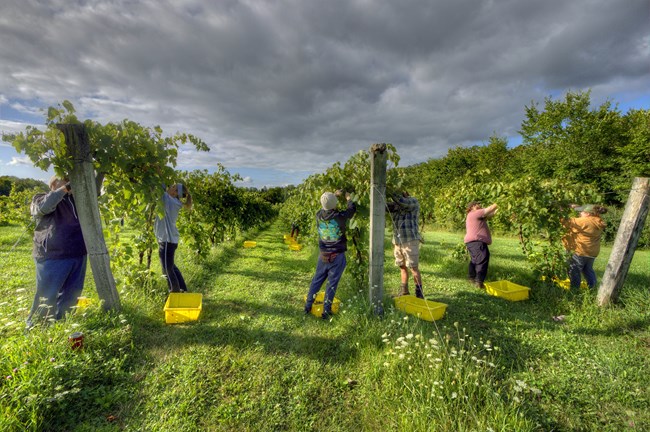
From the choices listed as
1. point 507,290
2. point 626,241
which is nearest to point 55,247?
point 507,290

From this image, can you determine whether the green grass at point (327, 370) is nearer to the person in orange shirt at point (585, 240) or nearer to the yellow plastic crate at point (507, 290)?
the yellow plastic crate at point (507, 290)

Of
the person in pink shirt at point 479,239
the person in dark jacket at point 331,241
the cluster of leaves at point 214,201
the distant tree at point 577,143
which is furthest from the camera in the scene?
the distant tree at point 577,143

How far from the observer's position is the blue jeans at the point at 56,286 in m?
3.10

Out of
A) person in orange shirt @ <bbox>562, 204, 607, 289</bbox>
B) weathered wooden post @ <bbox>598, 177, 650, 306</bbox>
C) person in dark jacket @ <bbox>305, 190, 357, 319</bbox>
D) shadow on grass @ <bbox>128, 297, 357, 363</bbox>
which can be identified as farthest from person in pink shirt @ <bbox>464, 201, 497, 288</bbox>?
shadow on grass @ <bbox>128, 297, 357, 363</bbox>

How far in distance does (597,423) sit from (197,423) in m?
3.01

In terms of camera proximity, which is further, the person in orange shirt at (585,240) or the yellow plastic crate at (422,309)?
the person in orange shirt at (585,240)

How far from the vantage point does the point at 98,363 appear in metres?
2.62

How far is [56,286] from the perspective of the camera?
3131 millimetres

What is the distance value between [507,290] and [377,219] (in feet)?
10.4

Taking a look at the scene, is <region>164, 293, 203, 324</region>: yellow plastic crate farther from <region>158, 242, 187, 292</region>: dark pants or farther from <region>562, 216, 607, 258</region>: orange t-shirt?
<region>562, 216, 607, 258</region>: orange t-shirt

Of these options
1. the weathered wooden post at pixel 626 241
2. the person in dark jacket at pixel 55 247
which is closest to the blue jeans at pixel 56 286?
the person in dark jacket at pixel 55 247

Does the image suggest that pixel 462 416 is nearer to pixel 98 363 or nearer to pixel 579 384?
pixel 579 384

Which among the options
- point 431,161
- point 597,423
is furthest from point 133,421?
point 431,161

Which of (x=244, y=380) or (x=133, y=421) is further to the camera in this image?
(x=244, y=380)
